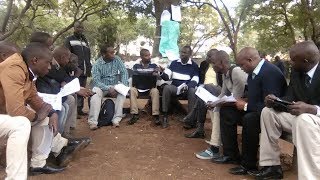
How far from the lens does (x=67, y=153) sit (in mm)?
4391

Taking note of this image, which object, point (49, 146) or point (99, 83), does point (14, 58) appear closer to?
point (49, 146)

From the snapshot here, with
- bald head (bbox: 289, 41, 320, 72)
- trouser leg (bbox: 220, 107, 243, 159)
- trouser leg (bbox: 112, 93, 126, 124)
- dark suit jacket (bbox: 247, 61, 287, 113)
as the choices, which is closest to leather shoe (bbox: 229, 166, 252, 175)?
trouser leg (bbox: 220, 107, 243, 159)

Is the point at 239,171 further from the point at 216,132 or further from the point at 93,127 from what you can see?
the point at 93,127

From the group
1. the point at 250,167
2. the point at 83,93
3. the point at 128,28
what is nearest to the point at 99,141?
the point at 83,93

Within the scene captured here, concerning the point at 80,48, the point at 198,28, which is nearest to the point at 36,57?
the point at 80,48

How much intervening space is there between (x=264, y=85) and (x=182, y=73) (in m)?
2.62

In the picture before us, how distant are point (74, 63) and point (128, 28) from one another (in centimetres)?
2607

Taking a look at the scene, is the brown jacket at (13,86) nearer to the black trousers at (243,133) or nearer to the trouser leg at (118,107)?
the black trousers at (243,133)

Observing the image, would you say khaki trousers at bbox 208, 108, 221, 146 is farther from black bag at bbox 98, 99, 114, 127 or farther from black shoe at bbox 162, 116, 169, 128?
black bag at bbox 98, 99, 114, 127

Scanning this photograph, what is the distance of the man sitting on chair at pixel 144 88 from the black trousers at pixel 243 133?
193 centimetres

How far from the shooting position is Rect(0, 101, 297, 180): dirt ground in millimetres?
4090

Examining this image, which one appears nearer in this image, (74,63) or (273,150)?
(273,150)

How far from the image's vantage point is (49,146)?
4.01m

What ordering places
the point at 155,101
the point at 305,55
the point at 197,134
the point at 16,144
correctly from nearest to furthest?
the point at 16,144 < the point at 305,55 < the point at 197,134 < the point at 155,101
